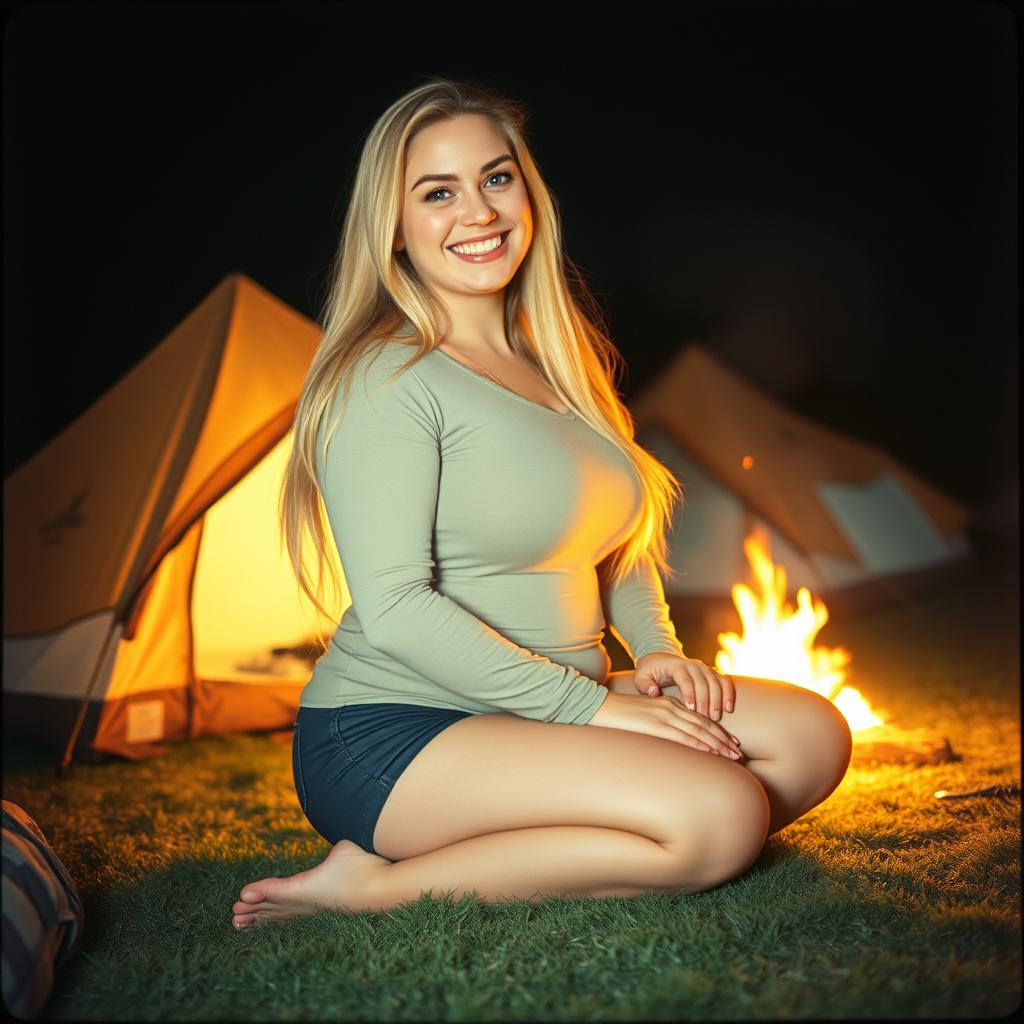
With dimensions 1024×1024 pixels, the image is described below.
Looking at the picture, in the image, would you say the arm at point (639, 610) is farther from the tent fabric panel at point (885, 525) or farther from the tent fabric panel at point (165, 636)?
the tent fabric panel at point (885, 525)

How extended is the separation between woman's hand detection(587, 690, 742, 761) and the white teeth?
1.87ft

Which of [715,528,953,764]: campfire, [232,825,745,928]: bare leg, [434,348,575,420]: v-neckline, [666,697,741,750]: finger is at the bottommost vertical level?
[715,528,953,764]: campfire

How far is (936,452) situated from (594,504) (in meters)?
4.54

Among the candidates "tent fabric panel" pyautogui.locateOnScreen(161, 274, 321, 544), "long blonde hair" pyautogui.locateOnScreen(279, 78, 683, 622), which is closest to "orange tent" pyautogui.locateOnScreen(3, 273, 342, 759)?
"tent fabric panel" pyautogui.locateOnScreen(161, 274, 321, 544)

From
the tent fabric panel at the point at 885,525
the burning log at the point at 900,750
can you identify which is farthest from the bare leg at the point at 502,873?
the tent fabric panel at the point at 885,525

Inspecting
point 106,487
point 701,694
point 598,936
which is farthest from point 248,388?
point 598,936

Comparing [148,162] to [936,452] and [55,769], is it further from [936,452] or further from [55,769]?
[936,452]

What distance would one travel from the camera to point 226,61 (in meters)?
3.18

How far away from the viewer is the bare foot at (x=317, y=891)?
4.25 ft

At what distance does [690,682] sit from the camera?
4.56ft

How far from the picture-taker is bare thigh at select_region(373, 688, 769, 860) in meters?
1.19

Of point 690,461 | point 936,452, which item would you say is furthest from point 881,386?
point 690,461

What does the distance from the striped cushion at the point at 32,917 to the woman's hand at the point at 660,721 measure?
60 centimetres

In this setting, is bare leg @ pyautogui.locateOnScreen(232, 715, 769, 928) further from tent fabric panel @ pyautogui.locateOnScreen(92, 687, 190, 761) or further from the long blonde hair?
tent fabric panel @ pyautogui.locateOnScreen(92, 687, 190, 761)
